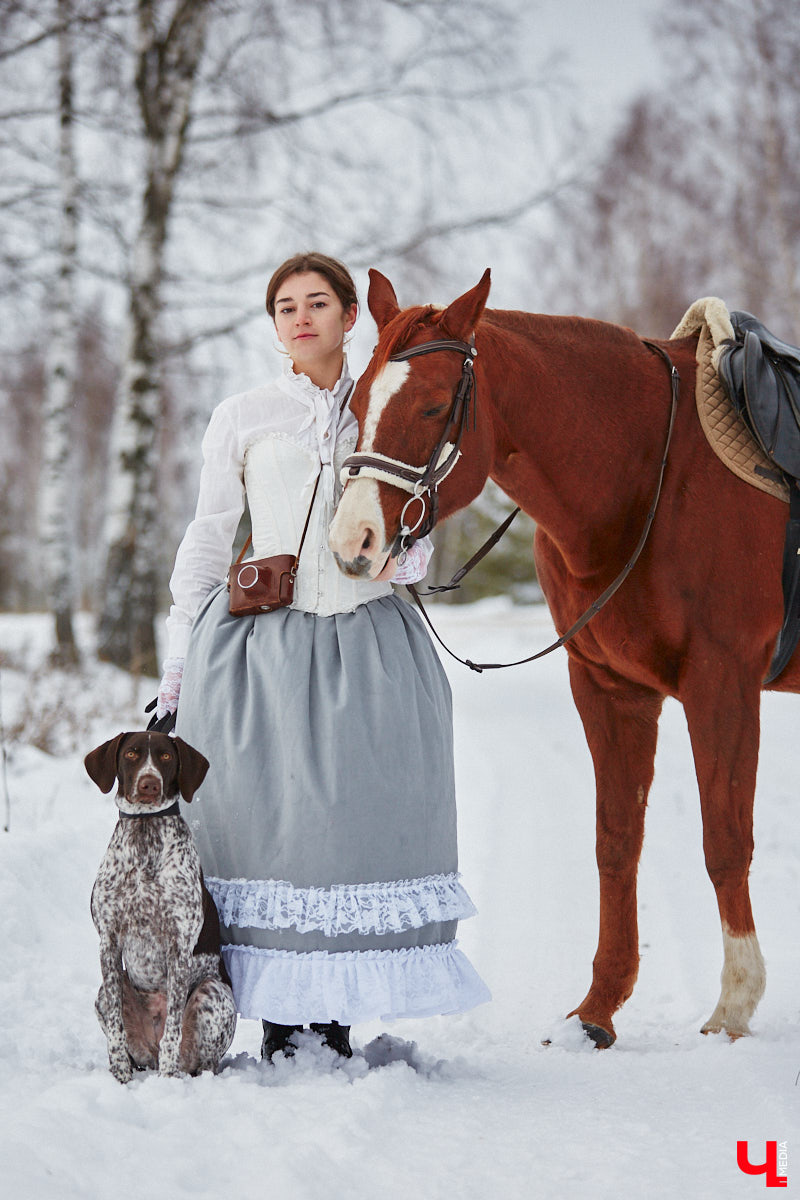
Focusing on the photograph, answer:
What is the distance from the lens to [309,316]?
2846 millimetres

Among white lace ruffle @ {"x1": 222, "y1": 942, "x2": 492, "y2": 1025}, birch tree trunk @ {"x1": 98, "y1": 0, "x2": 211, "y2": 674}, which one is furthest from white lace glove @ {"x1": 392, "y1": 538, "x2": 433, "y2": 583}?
birch tree trunk @ {"x1": 98, "y1": 0, "x2": 211, "y2": 674}

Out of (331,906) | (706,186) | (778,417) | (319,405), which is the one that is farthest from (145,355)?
(706,186)

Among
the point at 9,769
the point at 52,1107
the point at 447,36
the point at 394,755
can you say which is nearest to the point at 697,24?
the point at 447,36

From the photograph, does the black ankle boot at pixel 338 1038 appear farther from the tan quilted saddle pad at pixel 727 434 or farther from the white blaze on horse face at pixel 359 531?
the tan quilted saddle pad at pixel 727 434

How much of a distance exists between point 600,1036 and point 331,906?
3.64 ft

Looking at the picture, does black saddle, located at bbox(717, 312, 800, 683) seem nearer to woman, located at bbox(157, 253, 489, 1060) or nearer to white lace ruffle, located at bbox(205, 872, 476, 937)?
woman, located at bbox(157, 253, 489, 1060)

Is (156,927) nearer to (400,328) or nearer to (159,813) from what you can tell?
(159,813)

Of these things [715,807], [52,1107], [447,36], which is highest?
[447,36]

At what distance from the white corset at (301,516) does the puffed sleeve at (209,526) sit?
0.26 feet

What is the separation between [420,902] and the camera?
2.59 metres

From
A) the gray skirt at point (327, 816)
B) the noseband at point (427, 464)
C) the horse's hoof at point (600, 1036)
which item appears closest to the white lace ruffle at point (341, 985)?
the gray skirt at point (327, 816)

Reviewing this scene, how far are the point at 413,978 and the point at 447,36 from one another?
347 inches

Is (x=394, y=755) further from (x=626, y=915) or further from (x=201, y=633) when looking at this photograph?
(x=626, y=915)

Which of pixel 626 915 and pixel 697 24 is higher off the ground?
pixel 697 24
